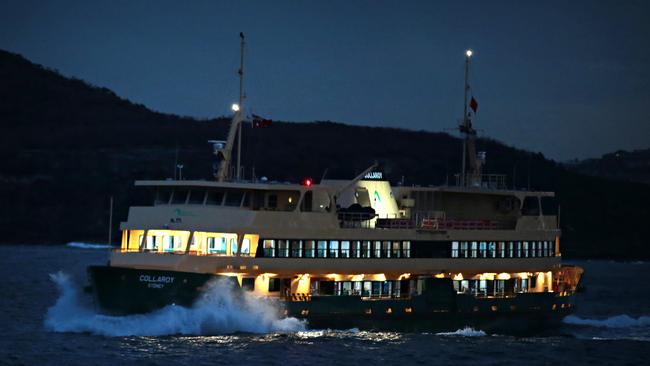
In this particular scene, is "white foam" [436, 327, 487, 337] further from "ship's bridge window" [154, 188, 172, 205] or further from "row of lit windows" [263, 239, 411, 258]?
"ship's bridge window" [154, 188, 172, 205]

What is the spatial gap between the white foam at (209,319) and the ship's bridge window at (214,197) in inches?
122

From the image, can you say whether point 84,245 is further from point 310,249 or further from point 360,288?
point 310,249

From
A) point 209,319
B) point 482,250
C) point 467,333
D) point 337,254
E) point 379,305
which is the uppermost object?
point 482,250

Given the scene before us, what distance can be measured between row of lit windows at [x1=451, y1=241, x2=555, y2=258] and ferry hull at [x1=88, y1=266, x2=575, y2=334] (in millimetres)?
1319

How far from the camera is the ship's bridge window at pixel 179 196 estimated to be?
40094 mm

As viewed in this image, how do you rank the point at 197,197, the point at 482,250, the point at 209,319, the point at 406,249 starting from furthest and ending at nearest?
the point at 482,250 → the point at 406,249 → the point at 197,197 → the point at 209,319

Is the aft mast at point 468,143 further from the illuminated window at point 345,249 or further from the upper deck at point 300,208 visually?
the illuminated window at point 345,249

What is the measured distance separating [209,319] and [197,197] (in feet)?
13.2

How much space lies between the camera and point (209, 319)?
124 feet

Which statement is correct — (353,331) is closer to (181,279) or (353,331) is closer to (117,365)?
(181,279)

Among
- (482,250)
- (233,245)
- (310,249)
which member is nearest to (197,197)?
(233,245)

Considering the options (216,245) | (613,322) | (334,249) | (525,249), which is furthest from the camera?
(613,322)

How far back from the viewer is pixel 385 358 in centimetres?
3709

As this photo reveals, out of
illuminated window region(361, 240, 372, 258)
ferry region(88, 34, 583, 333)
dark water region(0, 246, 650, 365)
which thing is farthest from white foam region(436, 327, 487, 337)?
illuminated window region(361, 240, 372, 258)
